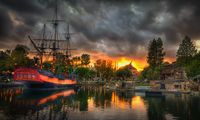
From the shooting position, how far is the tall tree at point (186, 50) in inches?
4496

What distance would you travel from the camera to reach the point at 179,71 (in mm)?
103438

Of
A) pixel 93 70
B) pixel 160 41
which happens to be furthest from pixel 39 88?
pixel 93 70

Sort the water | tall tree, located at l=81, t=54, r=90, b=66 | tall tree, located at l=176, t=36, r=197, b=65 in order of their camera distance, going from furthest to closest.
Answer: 1. tall tree, located at l=81, t=54, r=90, b=66
2. tall tree, located at l=176, t=36, r=197, b=65
3. the water

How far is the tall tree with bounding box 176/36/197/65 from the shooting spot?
114188 mm

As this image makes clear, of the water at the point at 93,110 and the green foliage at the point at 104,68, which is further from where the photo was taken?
the green foliage at the point at 104,68

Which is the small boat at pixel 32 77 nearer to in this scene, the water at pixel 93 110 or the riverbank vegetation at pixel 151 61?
the riverbank vegetation at pixel 151 61

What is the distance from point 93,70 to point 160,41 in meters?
90.2

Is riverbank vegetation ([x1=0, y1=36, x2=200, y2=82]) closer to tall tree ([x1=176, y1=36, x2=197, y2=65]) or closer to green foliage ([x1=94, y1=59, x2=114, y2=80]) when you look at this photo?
tall tree ([x1=176, y1=36, x2=197, y2=65])

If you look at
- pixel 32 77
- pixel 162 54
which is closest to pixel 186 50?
pixel 162 54

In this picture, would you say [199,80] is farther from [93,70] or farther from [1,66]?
[93,70]

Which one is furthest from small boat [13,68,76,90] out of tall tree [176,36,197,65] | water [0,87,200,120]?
tall tree [176,36,197,65]

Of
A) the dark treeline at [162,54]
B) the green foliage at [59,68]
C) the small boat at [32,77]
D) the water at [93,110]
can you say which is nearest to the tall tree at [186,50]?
the dark treeline at [162,54]

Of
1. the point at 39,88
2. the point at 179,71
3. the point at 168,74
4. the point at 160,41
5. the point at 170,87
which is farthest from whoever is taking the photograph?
the point at 160,41

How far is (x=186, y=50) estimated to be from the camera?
114 metres
